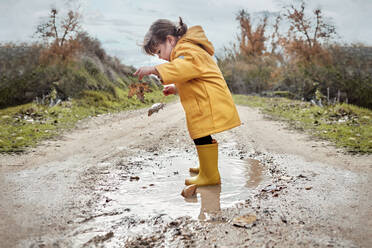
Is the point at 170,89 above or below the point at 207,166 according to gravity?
above

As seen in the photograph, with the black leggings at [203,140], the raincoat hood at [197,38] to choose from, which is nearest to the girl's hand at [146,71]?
the raincoat hood at [197,38]

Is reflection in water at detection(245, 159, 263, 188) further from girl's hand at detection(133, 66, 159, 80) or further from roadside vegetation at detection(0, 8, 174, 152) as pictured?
roadside vegetation at detection(0, 8, 174, 152)

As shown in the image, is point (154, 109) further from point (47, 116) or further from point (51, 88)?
point (51, 88)

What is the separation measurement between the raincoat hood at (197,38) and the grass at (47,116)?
4.40ft

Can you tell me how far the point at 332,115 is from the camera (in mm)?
6543

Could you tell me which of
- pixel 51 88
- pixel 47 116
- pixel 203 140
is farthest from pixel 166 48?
pixel 51 88

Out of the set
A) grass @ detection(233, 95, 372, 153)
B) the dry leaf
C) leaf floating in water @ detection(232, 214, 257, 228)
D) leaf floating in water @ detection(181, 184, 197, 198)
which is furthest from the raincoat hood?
grass @ detection(233, 95, 372, 153)

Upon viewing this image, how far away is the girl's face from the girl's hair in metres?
0.03

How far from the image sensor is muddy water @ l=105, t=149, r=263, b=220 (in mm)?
2133

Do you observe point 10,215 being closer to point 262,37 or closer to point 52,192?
point 52,192

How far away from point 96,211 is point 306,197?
139 cm

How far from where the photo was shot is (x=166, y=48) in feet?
8.84

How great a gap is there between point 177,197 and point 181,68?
2.96ft

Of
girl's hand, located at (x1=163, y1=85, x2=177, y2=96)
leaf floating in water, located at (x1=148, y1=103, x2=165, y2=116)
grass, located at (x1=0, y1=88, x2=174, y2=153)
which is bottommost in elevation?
grass, located at (x1=0, y1=88, x2=174, y2=153)
